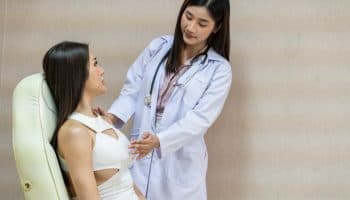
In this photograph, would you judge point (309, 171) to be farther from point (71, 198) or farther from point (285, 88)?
point (71, 198)

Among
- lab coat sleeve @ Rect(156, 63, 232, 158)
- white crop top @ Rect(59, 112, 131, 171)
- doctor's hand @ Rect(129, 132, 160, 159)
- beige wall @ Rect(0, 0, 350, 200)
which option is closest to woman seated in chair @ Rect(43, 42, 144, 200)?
white crop top @ Rect(59, 112, 131, 171)

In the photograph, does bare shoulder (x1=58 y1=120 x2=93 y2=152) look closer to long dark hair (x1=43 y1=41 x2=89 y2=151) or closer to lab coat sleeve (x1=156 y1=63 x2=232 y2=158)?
long dark hair (x1=43 y1=41 x2=89 y2=151)

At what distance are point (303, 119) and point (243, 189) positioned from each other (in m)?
0.46

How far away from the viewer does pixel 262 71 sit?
2422 mm

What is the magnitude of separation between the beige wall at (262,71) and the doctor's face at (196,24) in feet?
1.31

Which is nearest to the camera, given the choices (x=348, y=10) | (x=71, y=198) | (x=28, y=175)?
(x=28, y=175)

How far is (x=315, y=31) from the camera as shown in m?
2.39

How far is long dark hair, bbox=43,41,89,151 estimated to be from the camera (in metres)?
1.59

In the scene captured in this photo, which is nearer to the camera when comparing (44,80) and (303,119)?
(44,80)

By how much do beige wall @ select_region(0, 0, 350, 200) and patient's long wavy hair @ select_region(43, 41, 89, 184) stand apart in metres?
0.87

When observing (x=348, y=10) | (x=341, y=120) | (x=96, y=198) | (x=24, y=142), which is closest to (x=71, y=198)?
(x=96, y=198)

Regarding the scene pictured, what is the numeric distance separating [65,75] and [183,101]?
24.8 inches

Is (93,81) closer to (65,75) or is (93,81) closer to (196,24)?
(65,75)

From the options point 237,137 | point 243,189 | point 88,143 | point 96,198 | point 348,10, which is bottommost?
point 243,189
